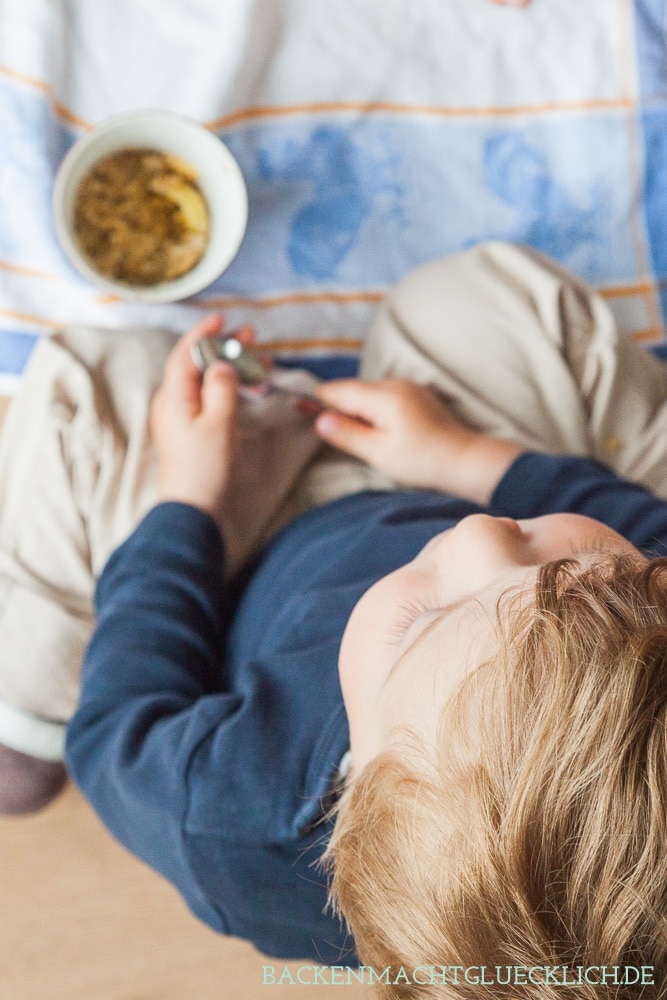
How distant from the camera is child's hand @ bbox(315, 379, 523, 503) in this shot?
60 cm

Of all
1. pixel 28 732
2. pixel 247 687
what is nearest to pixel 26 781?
pixel 28 732

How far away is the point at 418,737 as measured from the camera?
319 mm

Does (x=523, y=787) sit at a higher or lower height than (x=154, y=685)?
higher

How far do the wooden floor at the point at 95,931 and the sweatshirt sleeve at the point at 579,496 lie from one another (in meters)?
0.36

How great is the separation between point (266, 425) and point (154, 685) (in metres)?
0.21

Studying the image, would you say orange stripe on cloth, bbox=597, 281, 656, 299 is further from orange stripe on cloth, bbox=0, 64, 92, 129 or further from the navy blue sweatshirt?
orange stripe on cloth, bbox=0, 64, 92, 129

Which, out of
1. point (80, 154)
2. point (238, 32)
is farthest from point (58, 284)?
point (238, 32)

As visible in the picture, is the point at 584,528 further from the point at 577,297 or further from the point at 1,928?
the point at 1,928

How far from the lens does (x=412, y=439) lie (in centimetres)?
→ 59

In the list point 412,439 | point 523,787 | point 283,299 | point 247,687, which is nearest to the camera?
point 523,787

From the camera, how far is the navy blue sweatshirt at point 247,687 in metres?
0.45

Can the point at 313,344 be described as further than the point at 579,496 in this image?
Yes

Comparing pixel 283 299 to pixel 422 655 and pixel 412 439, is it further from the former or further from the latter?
pixel 422 655

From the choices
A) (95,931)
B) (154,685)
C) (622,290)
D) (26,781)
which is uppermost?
(622,290)
